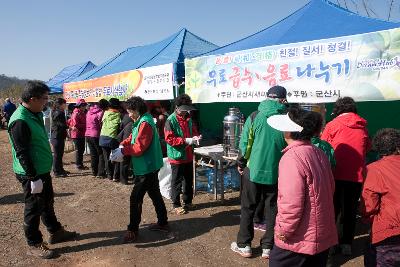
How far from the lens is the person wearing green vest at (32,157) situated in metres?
A: 4.03

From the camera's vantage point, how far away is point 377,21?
5137 mm

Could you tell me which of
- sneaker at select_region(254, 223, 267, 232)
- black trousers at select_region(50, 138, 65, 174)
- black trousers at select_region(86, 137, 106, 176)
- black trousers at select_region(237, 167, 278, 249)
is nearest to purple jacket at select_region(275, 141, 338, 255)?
black trousers at select_region(237, 167, 278, 249)

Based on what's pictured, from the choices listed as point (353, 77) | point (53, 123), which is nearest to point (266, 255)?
point (353, 77)

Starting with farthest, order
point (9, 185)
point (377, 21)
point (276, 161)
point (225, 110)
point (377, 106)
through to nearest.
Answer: point (225, 110), point (9, 185), point (377, 106), point (377, 21), point (276, 161)

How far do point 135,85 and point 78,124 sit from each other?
193 cm

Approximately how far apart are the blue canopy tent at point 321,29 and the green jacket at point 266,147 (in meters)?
2.08

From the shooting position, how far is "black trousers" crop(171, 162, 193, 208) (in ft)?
18.5

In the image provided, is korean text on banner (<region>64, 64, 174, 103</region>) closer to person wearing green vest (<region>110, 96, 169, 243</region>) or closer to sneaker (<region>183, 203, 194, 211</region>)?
sneaker (<region>183, 203, 194, 211</region>)

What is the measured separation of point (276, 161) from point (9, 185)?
6892 mm

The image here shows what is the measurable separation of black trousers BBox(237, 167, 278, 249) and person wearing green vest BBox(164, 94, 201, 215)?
1.57 meters

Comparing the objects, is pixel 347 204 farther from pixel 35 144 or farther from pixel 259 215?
pixel 35 144

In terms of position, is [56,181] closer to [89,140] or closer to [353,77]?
[89,140]

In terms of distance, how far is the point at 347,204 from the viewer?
4184mm

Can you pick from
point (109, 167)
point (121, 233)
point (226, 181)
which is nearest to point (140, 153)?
point (121, 233)
